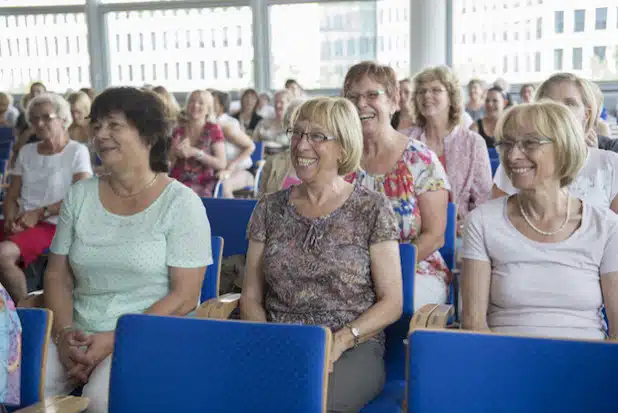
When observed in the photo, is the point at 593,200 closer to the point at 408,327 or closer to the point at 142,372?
the point at 408,327

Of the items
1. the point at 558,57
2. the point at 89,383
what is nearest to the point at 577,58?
the point at 558,57

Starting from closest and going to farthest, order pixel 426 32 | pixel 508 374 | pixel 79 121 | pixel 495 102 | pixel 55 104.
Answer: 1. pixel 508 374
2. pixel 55 104
3. pixel 79 121
4. pixel 495 102
5. pixel 426 32

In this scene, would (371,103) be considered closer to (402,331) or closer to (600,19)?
(402,331)

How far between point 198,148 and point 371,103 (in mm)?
2542

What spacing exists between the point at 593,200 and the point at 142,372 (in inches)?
71.1

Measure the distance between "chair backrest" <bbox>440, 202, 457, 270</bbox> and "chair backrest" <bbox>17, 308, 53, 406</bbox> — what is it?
1694mm

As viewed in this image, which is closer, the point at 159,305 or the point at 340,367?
the point at 340,367

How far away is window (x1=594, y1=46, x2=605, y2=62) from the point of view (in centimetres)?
1109

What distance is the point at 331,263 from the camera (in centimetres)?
220

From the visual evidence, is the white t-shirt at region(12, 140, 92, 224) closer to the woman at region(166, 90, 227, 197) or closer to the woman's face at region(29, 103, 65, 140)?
the woman's face at region(29, 103, 65, 140)

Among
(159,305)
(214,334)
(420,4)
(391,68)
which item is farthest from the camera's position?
(420,4)

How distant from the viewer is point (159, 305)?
2.32m

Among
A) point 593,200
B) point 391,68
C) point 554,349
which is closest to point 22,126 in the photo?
point 391,68

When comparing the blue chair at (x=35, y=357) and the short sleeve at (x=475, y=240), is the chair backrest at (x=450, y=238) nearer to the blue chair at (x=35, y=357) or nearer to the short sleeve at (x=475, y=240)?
the short sleeve at (x=475, y=240)
